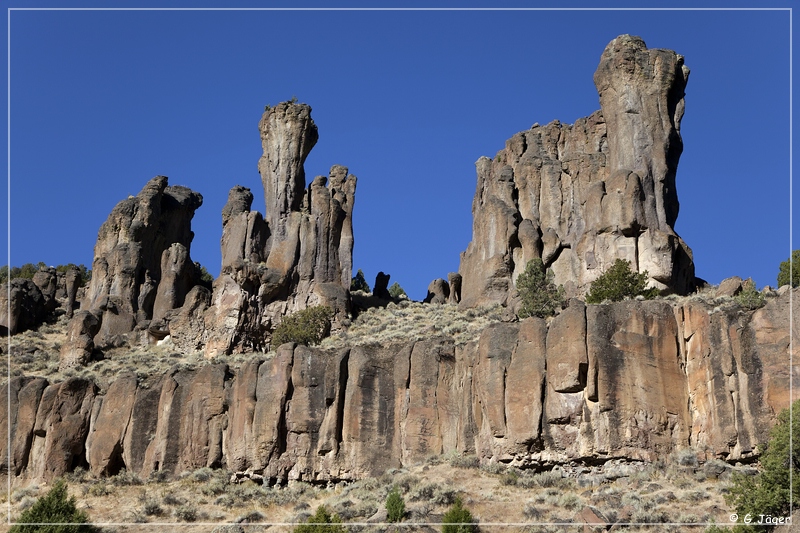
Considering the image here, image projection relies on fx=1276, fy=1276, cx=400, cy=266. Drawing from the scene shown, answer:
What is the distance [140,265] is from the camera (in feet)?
313

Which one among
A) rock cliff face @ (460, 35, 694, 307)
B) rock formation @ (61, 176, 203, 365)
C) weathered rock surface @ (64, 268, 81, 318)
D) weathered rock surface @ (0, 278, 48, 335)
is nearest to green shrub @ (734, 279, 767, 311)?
rock cliff face @ (460, 35, 694, 307)

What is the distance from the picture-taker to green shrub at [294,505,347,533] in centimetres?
4666

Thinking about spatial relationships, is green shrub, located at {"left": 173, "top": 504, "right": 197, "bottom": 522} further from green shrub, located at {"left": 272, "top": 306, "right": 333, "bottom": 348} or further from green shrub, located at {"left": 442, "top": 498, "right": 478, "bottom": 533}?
green shrub, located at {"left": 272, "top": 306, "right": 333, "bottom": 348}

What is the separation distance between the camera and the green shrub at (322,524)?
46656mm

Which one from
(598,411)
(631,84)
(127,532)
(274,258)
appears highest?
(631,84)

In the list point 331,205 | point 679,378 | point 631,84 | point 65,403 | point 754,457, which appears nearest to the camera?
point 754,457

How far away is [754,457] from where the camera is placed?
5034 cm

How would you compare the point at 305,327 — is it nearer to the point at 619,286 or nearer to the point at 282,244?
the point at 282,244

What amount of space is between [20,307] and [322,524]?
2152 inches

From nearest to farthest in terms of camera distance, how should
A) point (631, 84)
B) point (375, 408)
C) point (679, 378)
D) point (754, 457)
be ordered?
point (754, 457) → point (679, 378) → point (375, 408) → point (631, 84)

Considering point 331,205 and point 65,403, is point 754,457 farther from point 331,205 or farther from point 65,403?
point 331,205

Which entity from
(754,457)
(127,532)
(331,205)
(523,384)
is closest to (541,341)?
(523,384)

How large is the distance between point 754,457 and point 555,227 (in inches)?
1483

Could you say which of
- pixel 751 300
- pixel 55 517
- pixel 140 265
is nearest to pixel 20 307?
pixel 140 265
